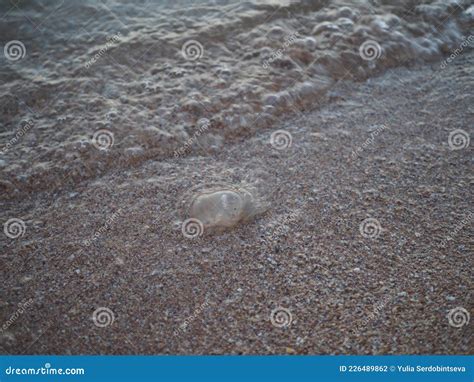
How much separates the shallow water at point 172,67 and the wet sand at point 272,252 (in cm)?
19

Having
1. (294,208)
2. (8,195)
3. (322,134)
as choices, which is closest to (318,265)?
(294,208)

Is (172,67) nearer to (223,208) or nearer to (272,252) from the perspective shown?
(223,208)

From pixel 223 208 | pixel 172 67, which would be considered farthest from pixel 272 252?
pixel 172 67

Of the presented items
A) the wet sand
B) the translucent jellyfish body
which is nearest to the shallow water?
A: the wet sand

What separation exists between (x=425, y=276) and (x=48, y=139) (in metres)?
2.46

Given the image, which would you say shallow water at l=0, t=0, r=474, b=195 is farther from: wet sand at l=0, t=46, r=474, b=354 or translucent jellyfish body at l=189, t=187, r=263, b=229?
translucent jellyfish body at l=189, t=187, r=263, b=229

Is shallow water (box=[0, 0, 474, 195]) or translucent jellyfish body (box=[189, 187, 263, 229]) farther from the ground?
shallow water (box=[0, 0, 474, 195])

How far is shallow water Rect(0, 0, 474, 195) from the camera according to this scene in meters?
2.85

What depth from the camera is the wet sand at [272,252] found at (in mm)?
1877

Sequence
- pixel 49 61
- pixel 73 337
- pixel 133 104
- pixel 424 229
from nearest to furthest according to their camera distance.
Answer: pixel 73 337 < pixel 424 229 < pixel 133 104 < pixel 49 61

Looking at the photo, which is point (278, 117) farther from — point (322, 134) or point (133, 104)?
point (133, 104)

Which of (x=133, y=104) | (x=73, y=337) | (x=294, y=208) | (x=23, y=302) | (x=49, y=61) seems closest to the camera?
(x=73, y=337)

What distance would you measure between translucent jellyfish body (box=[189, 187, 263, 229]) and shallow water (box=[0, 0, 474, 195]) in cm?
53

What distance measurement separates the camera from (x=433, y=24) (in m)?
3.82
